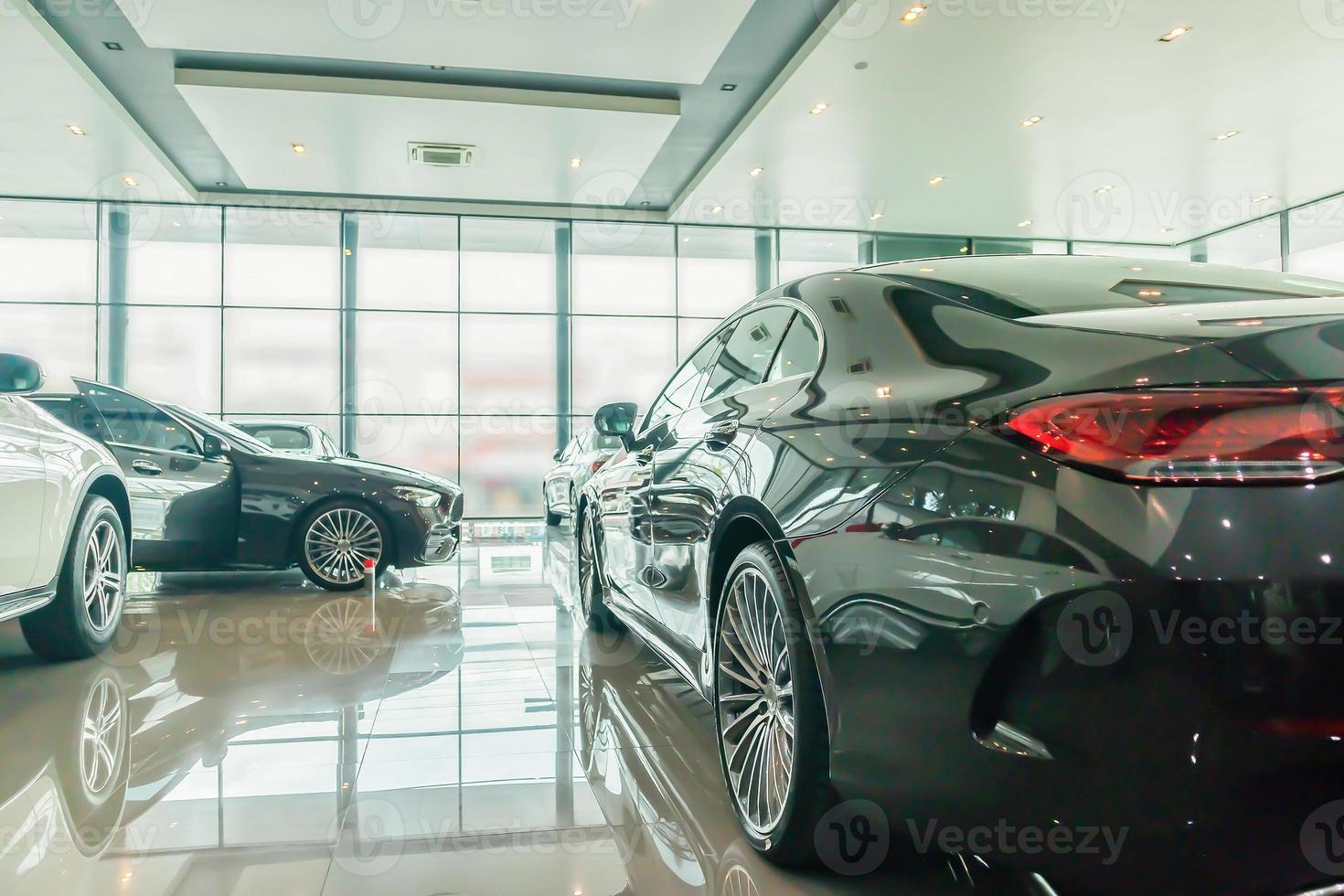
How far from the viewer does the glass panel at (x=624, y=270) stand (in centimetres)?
1320

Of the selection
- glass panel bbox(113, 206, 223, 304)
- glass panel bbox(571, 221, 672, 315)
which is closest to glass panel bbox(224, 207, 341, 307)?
glass panel bbox(113, 206, 223, 304)

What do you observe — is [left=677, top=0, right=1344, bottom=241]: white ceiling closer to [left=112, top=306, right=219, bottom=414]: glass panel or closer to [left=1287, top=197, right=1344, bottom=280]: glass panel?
[left=1287, top=197, right=1344, bottom=280]: glass panel

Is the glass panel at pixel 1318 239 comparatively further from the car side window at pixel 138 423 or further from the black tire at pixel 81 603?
the black tire at pixel 81 603

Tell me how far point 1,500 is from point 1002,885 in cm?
310

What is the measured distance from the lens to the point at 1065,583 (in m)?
1.21

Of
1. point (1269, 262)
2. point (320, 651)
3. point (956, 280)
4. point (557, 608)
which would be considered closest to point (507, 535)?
point (557, 608)

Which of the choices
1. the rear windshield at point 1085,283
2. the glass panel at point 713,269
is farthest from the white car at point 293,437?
the rear windshield at point 1085,283

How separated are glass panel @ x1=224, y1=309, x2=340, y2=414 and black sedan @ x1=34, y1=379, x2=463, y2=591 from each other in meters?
7.21

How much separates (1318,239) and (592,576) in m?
13.7

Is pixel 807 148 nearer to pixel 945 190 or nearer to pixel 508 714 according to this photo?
pixel 945 190

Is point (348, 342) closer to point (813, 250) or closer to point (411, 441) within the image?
point (411, 441)

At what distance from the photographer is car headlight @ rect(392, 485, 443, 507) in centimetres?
555

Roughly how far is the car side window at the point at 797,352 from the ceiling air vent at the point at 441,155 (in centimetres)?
861

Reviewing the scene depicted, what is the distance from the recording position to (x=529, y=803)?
2.22 meters
